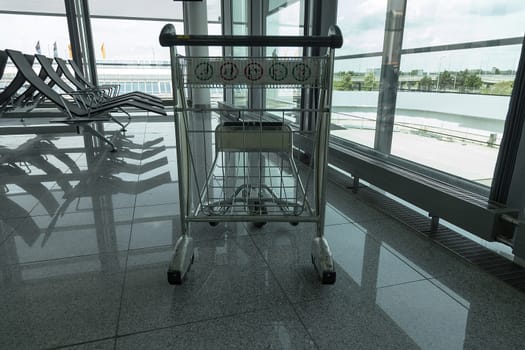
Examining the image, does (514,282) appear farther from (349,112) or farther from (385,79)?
(349,112)

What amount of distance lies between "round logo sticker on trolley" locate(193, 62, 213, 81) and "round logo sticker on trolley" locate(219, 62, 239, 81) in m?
0.05

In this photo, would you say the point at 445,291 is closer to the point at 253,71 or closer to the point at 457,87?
the point at 253,71

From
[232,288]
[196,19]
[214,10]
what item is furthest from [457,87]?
[214,10]

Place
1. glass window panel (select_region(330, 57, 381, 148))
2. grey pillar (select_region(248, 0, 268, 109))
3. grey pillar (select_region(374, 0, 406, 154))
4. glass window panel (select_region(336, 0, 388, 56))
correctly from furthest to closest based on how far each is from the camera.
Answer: grey pillar (select_region(248, 0, 268, 109))
glass window panel (select_region(330, 57, 381, 148))
glass window panel (select_region(336, 0, 388, 56))
grey pillar (select_region(374, 0, 406, 154))

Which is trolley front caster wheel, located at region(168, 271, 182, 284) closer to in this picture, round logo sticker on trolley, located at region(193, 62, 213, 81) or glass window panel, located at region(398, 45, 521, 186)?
round logo sticker on trolley, located at region(193, 62, 213, 81)

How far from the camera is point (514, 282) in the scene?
143 centimetres

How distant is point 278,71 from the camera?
1347 mm

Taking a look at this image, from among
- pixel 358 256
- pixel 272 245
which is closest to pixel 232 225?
pixel 272 245

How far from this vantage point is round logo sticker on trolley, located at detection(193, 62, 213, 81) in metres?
1.35

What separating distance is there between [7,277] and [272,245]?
123cm

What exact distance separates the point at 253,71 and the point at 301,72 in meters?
0.20

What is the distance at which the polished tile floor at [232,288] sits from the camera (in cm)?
112

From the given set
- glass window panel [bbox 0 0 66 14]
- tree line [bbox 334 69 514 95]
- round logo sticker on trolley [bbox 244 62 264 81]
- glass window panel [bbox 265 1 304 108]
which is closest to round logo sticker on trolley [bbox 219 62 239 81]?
round logo sticker on trolley [bbox 244 62 264 81]

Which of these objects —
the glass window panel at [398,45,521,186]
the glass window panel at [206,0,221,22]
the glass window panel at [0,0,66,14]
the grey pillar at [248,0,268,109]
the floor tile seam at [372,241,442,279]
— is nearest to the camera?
the floor tile seam at [372,241,442,279]
